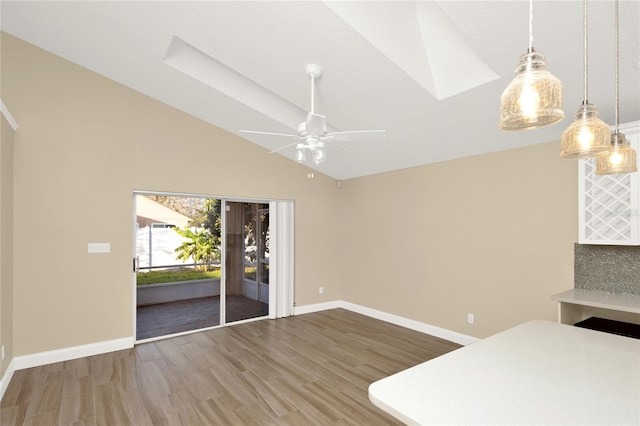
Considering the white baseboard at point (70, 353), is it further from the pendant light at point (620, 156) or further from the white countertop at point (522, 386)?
the pendant light at point (620, 156)

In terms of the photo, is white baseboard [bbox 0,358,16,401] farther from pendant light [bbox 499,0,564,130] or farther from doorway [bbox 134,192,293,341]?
pendant light [bbox 499,0,564,130]

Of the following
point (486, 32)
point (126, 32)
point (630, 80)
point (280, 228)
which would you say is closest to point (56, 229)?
point (126, 32)

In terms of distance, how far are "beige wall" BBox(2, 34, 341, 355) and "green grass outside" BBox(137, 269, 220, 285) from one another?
1.37 m

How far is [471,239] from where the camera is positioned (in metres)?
4.13

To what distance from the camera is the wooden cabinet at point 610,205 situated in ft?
8.66

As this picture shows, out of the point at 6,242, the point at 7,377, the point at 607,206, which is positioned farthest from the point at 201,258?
the point at 607,206

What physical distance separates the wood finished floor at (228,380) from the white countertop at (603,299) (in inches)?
62.3

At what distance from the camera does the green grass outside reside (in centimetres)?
538

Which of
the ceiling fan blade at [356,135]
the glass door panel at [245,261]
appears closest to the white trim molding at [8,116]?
the glass door panel at [245,261]

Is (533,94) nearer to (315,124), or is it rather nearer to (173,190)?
(315,124)

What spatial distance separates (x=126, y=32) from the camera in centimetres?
307

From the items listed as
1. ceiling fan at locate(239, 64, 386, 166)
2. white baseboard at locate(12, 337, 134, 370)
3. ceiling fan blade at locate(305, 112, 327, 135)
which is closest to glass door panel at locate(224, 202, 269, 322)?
white baseboard at locate(12, 337, 134, 370)

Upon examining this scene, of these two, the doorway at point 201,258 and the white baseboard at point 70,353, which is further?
the doorway at point 201,258

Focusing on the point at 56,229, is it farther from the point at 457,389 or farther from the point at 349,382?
the point at 457,389
